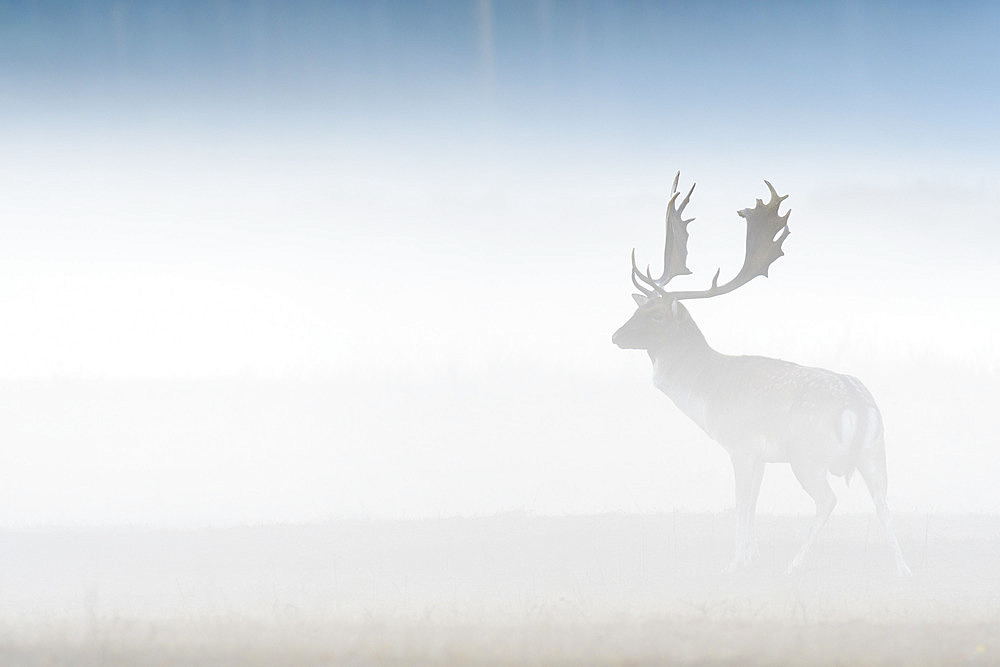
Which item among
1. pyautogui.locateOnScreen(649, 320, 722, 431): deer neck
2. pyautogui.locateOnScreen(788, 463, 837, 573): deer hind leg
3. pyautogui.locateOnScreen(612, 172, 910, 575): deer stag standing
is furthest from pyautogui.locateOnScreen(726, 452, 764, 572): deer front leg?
pyautogui.locateOnScreen(649, 320, 722, 431): deer neck

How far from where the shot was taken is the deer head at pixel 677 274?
1631 cm

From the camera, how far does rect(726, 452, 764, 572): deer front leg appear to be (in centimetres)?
1513

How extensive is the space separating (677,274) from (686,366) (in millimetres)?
1334

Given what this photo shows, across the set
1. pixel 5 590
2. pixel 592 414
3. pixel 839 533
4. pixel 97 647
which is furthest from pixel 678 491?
pixel 97 647

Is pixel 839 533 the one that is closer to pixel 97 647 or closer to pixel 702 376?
pixel 702 376

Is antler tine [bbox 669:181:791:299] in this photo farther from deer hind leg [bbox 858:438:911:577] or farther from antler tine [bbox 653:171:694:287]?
deer hind leg [bbox 858:438:911:577]

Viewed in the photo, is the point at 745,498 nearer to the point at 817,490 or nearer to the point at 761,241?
the point at 817,490

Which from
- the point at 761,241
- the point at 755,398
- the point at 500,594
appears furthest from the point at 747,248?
the point at 500,594

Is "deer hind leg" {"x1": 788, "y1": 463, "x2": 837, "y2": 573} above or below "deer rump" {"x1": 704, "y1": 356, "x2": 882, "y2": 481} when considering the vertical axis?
below

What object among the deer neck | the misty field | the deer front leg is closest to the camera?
the misty field

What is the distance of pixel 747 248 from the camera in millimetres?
16531

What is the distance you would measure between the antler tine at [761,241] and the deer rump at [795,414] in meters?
1.29

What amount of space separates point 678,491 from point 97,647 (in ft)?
59.7

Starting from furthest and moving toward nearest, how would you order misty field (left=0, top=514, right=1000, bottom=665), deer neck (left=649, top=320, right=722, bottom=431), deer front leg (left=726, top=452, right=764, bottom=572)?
1. deer neck (left=649, top=320, right=722, bottom=431)
2. deer front leg (left=726, top=452, right=764, bottom=572)
3. misty field (left=0, top=514, right=1000, bottom=665)
